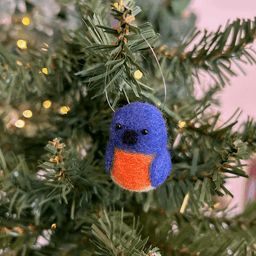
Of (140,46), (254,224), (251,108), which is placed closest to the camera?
(140,46)

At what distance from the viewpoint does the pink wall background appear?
524 millimetres

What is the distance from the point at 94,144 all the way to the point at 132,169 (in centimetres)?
8

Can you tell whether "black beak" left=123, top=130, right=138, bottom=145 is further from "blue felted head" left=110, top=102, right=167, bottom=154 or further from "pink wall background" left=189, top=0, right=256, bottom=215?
"pink wall background" left=189, top=0, right=256, bottom=215

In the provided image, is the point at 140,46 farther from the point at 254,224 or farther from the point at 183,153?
the point at 254,224

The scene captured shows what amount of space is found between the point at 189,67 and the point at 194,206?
141 mm

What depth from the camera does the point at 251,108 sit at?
57 cm

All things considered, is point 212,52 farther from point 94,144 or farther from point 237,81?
point 237,81

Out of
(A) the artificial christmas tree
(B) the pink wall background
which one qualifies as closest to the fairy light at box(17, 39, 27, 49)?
(A) the artificial christmas tree

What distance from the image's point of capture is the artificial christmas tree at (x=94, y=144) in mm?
198

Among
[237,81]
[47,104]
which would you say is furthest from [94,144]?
[237,81]

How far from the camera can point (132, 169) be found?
0.18m

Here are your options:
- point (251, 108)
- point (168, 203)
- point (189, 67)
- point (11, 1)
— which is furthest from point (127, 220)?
point (251, 108)

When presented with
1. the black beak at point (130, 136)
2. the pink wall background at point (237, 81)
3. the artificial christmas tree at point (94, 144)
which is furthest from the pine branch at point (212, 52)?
the pink wall background at point (237, 81)

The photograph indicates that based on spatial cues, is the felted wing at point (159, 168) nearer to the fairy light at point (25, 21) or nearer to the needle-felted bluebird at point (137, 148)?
the needle-felted bluebird at point (137, 148)
